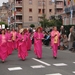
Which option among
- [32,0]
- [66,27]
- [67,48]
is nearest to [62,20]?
[66,27]

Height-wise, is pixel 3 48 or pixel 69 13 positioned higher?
pixel 69 13

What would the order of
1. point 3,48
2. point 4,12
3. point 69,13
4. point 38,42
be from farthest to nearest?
point 4,12 < point 69,13 < point 38,42 < point 3,48

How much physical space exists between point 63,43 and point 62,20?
31.8 m

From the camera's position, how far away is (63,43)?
2161 centimetres

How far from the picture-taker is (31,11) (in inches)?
3492

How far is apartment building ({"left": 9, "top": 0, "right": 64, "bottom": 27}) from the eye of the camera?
88.5 metres

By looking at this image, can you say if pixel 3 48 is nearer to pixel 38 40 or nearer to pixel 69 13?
pixel 38 40

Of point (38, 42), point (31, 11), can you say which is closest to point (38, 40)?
point (38, 42)

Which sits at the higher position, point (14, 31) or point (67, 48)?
point (14, 31)

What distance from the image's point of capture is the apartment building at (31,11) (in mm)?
88500

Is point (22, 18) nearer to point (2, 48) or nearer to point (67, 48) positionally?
point (67, 48)

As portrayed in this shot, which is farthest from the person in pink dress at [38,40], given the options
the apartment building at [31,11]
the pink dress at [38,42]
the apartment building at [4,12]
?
the apartment building at [4,12]

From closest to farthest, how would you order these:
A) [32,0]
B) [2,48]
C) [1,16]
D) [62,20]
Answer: [2,48] → [62,20] → [32,0] → [1,16]

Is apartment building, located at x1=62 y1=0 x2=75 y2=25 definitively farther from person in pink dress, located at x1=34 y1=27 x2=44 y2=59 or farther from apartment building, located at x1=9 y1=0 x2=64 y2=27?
apartment building, located at x1=9 y1=0 x2=64 y2=27
